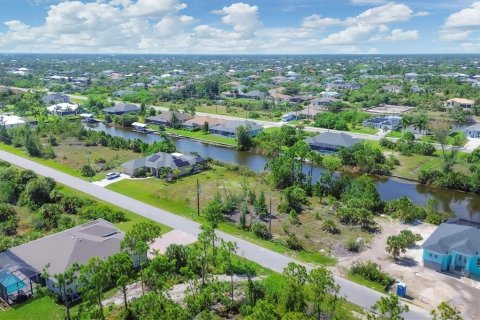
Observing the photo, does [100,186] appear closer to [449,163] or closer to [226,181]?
[226,181]

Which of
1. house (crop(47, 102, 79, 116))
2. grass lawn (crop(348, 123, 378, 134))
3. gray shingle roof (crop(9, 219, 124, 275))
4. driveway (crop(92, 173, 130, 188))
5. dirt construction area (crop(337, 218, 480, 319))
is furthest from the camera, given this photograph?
house (crop(47, 102, 79, 116))

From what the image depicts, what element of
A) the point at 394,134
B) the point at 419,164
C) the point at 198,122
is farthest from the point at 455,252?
the point at 198,122

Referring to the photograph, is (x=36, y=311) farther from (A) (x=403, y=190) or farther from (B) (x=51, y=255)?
(A) (x=403, y=190)

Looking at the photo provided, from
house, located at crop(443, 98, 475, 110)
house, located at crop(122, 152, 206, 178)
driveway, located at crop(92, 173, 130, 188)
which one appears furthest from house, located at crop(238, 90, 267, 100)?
driveway, located at crop(92, 173, 130, 188)

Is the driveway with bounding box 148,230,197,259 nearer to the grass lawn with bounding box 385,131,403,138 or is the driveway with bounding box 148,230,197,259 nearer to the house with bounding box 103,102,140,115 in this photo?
the grass lawn with bounding box 385,131,403,138

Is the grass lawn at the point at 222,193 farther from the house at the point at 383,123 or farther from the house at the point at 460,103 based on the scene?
the house at the point at 460,103

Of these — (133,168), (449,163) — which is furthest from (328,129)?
(133,168)
